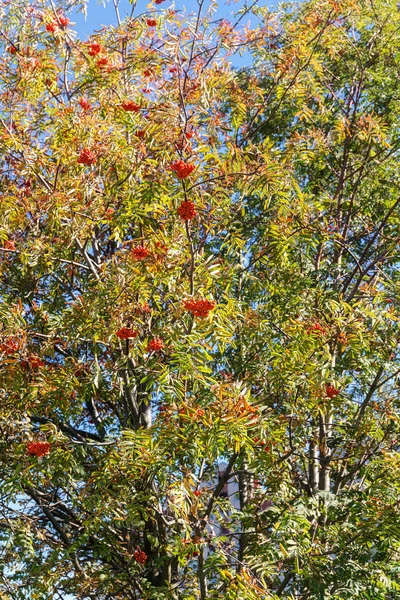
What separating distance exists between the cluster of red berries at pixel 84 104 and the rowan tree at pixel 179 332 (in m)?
0.06

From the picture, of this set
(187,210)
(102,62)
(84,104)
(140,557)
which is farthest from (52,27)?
(140,557)

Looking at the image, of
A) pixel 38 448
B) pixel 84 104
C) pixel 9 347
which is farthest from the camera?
pixel 84 104

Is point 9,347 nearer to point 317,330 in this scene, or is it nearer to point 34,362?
point 34,362

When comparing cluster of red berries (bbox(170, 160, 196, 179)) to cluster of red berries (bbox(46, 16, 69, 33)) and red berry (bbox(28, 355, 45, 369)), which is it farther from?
cluster of red berries (bbox(46, 16, 69, 33))

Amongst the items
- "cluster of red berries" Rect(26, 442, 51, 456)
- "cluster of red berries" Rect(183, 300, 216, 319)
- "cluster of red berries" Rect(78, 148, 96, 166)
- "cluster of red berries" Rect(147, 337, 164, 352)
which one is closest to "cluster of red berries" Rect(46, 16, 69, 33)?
"cluster of red berries" Rect(78, 148, 96, 166)

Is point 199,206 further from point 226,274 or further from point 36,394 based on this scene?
point 36,394

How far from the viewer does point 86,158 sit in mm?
6422

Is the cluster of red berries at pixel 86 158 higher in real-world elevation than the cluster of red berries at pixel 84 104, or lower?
lower

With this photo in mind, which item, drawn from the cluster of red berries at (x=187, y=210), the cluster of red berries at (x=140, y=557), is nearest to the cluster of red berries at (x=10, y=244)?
the cluster of red berries at (x=187, y=210)

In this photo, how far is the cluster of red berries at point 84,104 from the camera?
23.6 ft

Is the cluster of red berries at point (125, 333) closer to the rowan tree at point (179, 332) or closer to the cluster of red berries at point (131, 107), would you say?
the rowan tree at point (179, 332)

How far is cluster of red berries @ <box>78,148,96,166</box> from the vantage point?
6.43 m

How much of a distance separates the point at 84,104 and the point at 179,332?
284 centimetres

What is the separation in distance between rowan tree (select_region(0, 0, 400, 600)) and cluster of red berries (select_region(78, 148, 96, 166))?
19 millimetres
